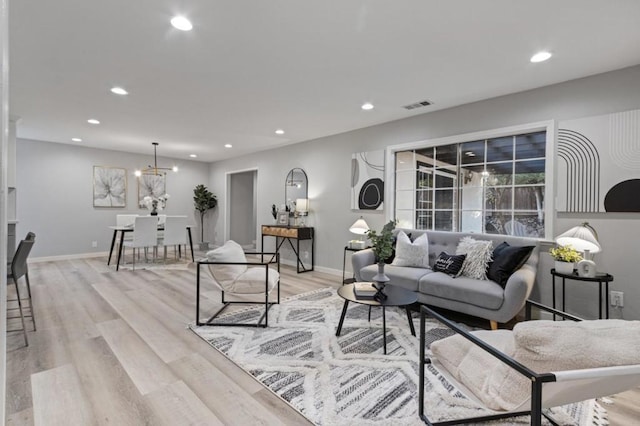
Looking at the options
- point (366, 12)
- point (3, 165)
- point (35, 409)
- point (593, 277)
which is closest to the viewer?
point (3, 165)

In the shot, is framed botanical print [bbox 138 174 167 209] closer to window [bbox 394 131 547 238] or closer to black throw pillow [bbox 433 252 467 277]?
window [bbox 394 131 547 238]

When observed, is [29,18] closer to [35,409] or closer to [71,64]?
[71,64]

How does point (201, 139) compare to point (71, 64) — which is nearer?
point (71, 64)

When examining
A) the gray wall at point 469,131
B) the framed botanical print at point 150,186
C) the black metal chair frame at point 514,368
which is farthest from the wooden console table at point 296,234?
the black metal chair frame at point 514,368

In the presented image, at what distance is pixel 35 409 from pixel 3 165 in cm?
168

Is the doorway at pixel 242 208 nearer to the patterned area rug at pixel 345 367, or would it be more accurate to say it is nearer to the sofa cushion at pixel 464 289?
the patterned area rug at pixel 345 367

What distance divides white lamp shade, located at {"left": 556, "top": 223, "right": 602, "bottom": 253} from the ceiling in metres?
1.47

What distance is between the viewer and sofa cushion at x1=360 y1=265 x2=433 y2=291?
10.4 feet

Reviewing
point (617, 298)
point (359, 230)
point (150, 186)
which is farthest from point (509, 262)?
point (150, 186)

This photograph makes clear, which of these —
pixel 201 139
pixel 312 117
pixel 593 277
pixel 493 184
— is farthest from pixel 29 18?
pixel 593 277

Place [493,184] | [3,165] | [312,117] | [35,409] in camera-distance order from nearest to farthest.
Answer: [3,165] → [35,409] → [493,184] → [312,117]

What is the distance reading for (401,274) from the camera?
3.27m

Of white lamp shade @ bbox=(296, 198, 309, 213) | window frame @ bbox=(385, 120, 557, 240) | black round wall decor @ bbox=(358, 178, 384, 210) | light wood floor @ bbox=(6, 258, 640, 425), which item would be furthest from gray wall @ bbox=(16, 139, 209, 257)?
window frame @ bbox=(385, 120, 557, 240)

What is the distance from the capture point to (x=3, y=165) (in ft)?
2.61
